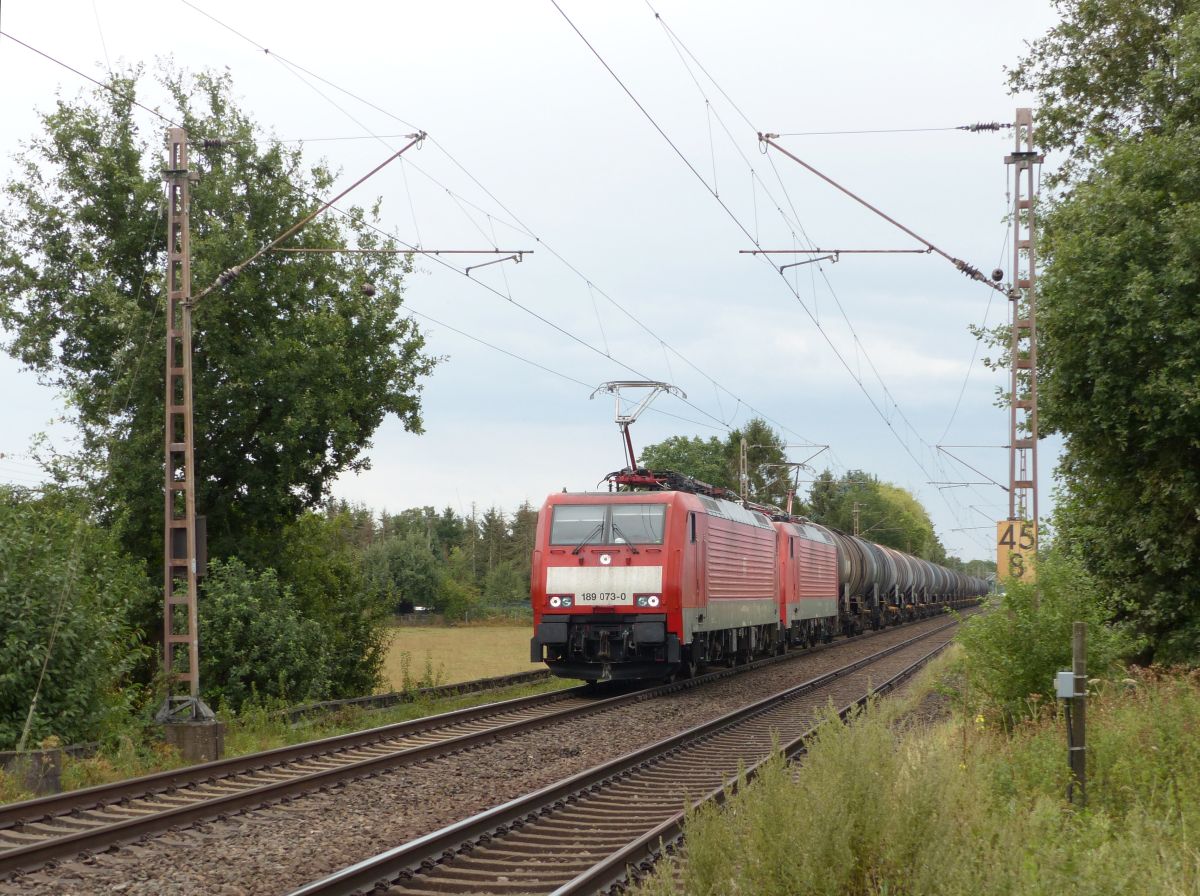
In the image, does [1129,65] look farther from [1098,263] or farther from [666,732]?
[666,732]

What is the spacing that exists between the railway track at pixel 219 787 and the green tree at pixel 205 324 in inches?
384

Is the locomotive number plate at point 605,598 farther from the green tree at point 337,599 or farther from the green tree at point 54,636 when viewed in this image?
the green tree at point 54,636

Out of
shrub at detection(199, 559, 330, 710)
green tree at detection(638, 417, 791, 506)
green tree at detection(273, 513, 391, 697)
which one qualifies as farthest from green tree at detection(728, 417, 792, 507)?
shrub at detection(199, 559, 330, 710)

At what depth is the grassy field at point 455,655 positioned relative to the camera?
2678 centimetres

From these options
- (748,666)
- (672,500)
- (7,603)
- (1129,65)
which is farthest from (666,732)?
(1129,65)

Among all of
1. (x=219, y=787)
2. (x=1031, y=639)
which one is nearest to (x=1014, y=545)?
(x=1031, y=639)

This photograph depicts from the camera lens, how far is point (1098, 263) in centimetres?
1756

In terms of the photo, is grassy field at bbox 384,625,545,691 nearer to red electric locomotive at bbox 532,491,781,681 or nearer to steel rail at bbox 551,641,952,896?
red electric locomotive at bbox 532,491,781,681

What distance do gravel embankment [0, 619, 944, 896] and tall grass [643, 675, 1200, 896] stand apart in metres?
2.75

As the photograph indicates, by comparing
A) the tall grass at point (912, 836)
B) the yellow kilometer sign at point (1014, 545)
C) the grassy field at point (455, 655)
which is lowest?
the grassy field at point (455, 655)

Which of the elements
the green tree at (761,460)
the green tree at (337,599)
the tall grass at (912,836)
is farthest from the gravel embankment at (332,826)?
the green tree at (761,460)

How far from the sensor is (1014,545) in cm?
1571

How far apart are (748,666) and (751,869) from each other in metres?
20.9

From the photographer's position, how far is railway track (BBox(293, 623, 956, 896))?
7.82 metres
